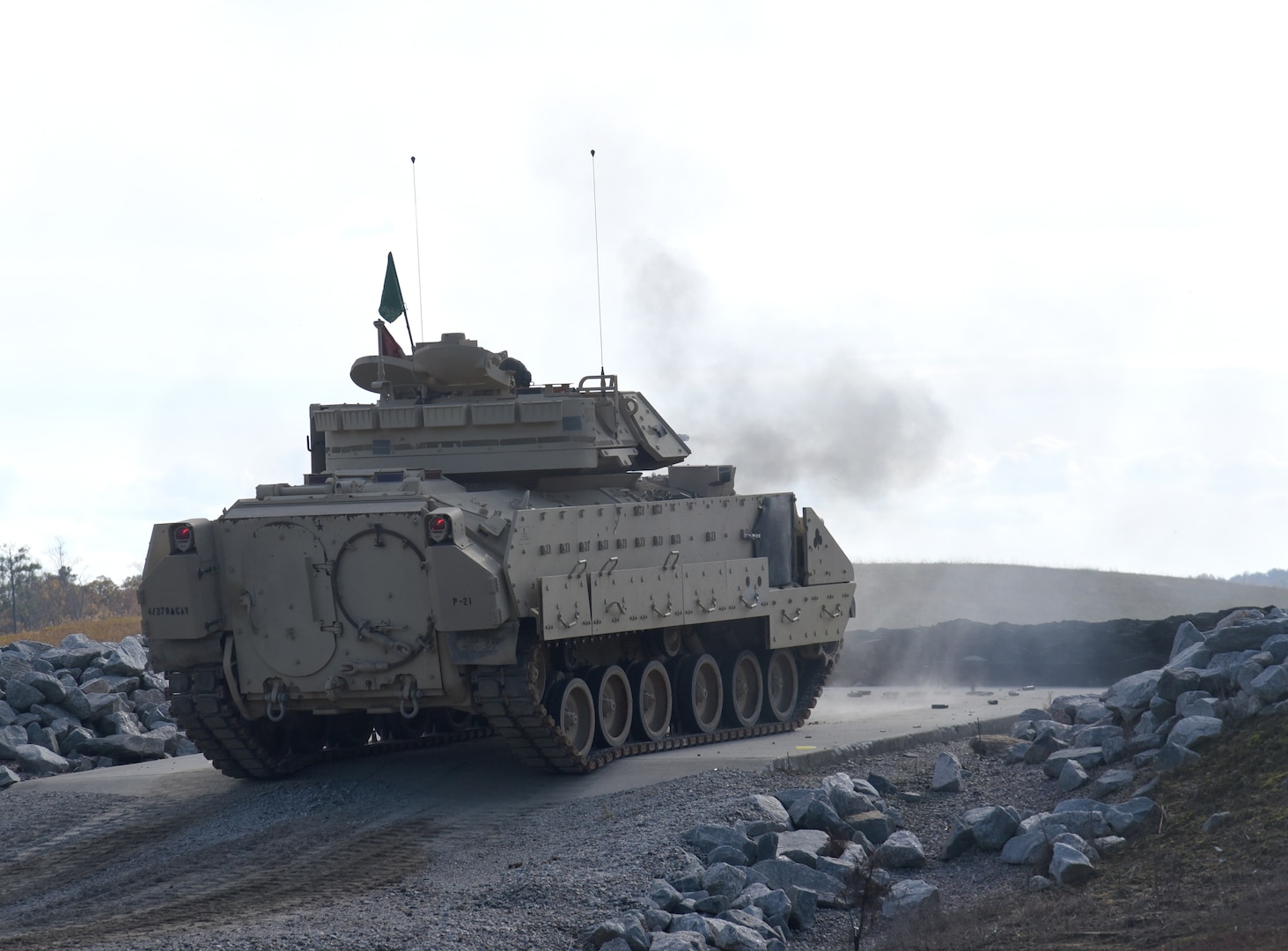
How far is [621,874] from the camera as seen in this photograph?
10.8 metres

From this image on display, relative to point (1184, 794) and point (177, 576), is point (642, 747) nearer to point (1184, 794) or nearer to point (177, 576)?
point (177, 576)

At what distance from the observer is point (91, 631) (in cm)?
2889

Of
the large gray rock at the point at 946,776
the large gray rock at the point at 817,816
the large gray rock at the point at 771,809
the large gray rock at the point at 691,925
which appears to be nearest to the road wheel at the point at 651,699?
the large gray rock at the point at 946,776

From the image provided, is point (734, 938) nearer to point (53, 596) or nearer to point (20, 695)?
point (20, 695)

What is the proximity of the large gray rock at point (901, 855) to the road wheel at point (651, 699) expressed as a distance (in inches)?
196

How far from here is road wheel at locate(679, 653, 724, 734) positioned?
54.9 ft

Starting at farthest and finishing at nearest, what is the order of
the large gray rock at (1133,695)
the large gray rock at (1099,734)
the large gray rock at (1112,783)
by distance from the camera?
the large gray rock at (1133,695)
the large gray rock at (1099,734)
the large gray rock at (1112,783)

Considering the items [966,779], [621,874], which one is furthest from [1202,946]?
[966,779]

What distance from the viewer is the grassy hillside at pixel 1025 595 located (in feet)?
110

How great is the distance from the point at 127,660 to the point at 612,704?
7482mm

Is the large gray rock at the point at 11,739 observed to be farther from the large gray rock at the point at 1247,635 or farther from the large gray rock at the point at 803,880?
the large gray rock at the point at 1247,635

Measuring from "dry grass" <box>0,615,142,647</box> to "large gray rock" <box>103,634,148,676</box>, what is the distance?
252 inches

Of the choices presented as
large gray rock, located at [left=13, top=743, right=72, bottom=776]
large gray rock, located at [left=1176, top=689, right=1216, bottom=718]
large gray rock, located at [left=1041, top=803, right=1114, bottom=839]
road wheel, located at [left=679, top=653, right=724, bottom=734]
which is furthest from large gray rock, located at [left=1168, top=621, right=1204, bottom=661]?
large gray rock, located at [left=13, top=743, right=72, bottom=776]

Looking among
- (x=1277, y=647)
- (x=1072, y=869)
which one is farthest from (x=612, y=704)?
(x=1072, y=869)
